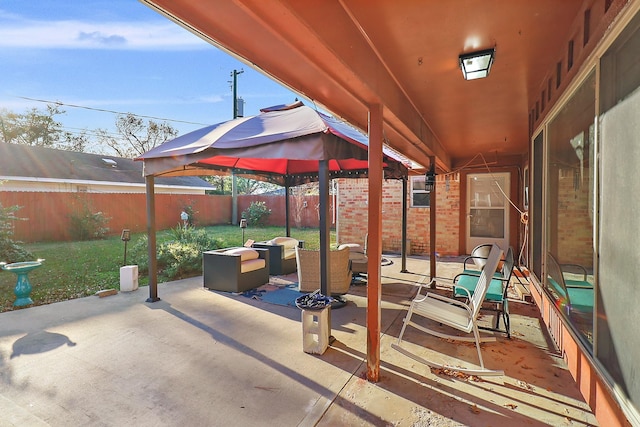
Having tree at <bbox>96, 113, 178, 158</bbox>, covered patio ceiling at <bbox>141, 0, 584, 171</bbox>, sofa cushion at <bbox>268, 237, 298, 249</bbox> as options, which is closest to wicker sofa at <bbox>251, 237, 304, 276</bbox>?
sofa cushion at <bbox>268, 237, 298, 249</bbox>

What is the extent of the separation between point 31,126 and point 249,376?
81.7ft

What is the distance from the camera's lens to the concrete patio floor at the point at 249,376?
7.48 feet

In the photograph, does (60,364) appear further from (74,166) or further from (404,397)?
(74,166)

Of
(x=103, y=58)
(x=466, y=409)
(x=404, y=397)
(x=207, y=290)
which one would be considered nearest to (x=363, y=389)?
(x=404, y=397)

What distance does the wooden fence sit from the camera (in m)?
10.5

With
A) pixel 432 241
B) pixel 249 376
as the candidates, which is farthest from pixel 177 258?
pixel 432 241

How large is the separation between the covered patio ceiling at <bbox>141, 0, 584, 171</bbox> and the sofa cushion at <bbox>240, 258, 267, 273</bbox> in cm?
329

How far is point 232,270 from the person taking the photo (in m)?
5.38

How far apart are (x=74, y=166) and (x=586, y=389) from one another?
19076 millimetres

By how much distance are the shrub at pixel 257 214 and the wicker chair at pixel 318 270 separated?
41.9 ft

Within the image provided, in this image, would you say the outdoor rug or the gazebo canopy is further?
the outdoor rug

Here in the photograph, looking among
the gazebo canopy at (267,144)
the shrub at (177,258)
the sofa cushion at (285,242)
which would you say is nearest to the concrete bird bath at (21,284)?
the shrub at (177,258)

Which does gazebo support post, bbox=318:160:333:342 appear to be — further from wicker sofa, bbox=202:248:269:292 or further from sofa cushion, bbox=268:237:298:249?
sofa cushion, bbox=268:237:298:249

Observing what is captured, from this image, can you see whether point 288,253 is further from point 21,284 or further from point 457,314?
point 21,284
